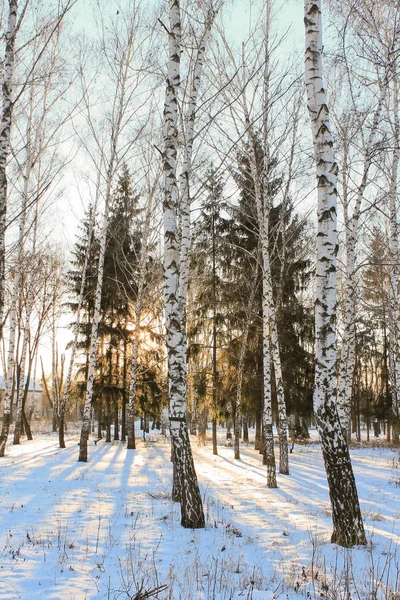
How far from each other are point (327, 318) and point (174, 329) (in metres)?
2.21

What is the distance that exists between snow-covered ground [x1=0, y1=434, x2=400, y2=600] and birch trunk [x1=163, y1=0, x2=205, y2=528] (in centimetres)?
52

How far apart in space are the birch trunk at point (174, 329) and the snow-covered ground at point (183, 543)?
20.3 inches

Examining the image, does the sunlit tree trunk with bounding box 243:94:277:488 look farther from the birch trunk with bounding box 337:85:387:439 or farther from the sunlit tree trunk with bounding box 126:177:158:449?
the sunlit tree trunk with bounding box 126:177:158:449

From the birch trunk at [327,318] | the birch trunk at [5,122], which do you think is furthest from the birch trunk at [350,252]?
the birch trunk at [5,122]

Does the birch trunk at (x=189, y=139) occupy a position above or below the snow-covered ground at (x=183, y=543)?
above

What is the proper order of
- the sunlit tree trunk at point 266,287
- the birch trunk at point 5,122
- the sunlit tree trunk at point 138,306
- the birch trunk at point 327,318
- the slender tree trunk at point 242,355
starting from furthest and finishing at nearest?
1. the sunlit tree trunk at point 138,306
2. the slender tree trunk at point 242,355
3. the sunlit tree trunk at point 266,287
4. the birch trunk at point 5,122
5. the birch trunk at point 327,318

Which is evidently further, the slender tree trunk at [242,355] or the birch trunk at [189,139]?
the slender tree trunk at [242,355]

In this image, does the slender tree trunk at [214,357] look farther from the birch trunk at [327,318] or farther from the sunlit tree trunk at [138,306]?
the birch trunk at [327,318]

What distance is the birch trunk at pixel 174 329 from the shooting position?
5680 mm

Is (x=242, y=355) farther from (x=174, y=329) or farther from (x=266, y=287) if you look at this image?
(x=174, y=329)

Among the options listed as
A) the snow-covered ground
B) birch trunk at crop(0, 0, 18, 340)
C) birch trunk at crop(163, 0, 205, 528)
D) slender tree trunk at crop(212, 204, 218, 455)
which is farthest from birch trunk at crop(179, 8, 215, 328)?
slender tree trunk at crop(212, 204, 218, 455)

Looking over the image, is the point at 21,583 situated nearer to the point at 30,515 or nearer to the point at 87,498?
the point at 30,515

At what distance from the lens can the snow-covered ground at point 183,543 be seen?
11.9 ft

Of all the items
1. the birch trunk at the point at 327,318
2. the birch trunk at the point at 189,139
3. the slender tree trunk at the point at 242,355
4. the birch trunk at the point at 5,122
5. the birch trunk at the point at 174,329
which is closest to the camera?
the birch trunk at the point at 327,318
